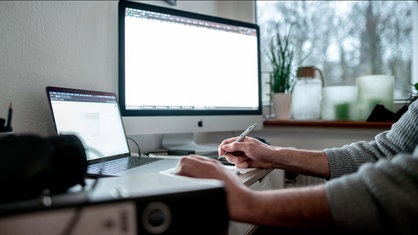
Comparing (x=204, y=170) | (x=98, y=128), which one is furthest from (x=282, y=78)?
(x=204, y=170)

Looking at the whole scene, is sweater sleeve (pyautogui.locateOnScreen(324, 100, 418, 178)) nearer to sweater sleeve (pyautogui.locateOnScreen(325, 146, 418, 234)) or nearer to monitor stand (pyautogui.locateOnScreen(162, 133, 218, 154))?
sweater sleeve (pyautogui.locateOnScreen(325, 146, 418, 234))

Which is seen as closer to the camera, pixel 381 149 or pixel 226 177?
pixel 226 177

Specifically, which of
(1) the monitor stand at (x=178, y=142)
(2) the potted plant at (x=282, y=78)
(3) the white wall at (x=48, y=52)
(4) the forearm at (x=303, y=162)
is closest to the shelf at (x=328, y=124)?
(2) the potted plant at (x=282, y=78)

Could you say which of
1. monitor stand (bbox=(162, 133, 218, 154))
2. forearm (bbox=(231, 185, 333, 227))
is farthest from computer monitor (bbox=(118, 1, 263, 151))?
forearm (bbox=(231, 185, 333, 227))

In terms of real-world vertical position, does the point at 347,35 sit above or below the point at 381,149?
above

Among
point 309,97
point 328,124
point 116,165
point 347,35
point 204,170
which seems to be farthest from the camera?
point 347,35

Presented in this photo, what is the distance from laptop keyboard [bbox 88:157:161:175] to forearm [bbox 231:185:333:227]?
359 millimetres

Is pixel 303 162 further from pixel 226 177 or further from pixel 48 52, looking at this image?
pixel 48 52

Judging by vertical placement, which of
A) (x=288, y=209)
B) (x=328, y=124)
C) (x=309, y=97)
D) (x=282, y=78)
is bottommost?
(x=288, y=209)

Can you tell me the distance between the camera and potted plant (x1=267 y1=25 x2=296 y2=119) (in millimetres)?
1716

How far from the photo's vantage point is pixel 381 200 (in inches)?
19.1

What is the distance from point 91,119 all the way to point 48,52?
23 cm

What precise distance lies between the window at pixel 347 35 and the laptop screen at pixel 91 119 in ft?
3.37

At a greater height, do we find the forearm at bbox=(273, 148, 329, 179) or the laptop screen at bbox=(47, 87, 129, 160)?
the laptop screen at bbox=(47, 87, 129, 160)
